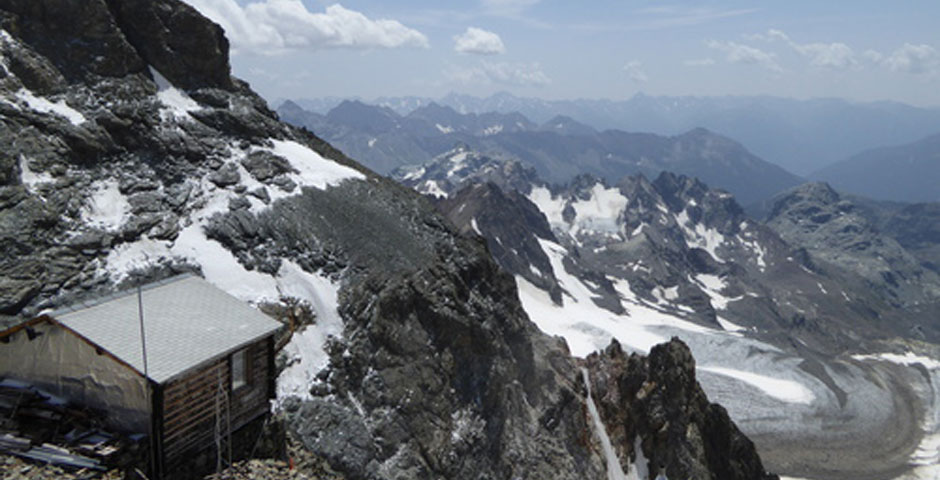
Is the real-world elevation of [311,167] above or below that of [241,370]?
above

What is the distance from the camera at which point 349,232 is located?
37.7 meters

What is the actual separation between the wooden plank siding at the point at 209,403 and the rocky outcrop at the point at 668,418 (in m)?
36.1

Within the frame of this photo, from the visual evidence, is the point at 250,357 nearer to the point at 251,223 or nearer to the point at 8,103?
the point at 251,223

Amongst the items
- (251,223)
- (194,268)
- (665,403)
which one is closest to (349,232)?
(251,223)

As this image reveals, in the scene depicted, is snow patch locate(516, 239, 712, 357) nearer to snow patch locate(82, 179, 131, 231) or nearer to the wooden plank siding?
snow patch locate(82, 179, 131, 231)

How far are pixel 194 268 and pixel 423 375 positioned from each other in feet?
43.6

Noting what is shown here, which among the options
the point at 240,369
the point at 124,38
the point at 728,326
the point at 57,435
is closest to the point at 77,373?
the point at 57,435

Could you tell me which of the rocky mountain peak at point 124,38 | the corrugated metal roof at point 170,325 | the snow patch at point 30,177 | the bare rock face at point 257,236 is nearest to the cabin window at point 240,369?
the corrugated metal roof at point 170,325

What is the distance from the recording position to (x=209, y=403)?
1697 cm

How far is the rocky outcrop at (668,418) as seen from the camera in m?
48.6

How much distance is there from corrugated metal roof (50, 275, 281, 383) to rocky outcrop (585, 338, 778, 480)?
3739 centimetres

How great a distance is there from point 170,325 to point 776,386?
309 ft

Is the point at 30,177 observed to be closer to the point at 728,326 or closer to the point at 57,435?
the point at 57,435

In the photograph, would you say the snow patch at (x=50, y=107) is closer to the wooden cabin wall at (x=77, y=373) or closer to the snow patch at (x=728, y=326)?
the wooden cabin wall at (x=77, y=373)
